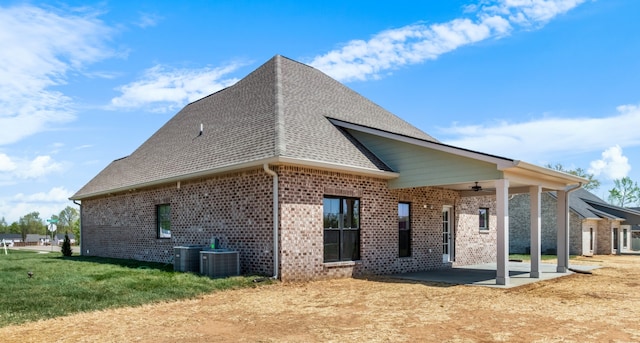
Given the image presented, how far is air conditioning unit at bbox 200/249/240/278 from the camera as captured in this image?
1207cm

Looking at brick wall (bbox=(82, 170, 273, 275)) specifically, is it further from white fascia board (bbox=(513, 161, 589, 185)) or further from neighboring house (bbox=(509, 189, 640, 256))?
neighboring house (bbox=(509, 189, 640, 256))

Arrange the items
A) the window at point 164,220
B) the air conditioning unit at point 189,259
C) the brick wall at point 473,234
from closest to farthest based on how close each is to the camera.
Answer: the air conditioning unit at point 189,259 → the window at point 164,220 → the brick wall at point 473,234

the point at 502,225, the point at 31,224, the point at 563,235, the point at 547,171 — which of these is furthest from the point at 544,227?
the point at 31,224

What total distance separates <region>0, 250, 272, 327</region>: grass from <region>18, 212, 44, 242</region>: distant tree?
10661 centimetres

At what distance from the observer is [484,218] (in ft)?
66.1

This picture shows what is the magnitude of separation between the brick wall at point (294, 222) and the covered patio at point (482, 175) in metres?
1.08

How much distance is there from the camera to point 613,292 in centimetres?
1162

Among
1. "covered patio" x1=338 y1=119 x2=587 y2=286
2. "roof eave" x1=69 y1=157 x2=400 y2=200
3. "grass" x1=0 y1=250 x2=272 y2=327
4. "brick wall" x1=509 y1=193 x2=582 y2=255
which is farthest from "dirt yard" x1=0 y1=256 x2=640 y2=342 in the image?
"brick wall" x1=509 y1=193 x2=582 y2=255

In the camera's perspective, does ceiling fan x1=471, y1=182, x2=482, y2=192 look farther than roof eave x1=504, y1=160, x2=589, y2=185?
Yes

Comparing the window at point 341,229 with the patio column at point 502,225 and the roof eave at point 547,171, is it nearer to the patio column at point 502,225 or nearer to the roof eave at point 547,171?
the patio column at point 502,225

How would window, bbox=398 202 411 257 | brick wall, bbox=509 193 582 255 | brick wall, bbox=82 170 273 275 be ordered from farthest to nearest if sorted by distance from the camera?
brick wall, bbox=509 193 582 255
window, bbox=398 202 411 257
brick wall, bbox=82 170 273 275

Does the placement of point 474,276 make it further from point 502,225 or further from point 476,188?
point 476,188

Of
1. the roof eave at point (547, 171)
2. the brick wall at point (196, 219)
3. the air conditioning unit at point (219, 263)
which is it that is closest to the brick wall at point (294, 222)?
the brick wall at point (196, 219)

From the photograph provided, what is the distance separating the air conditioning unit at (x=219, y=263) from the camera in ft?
39.6
